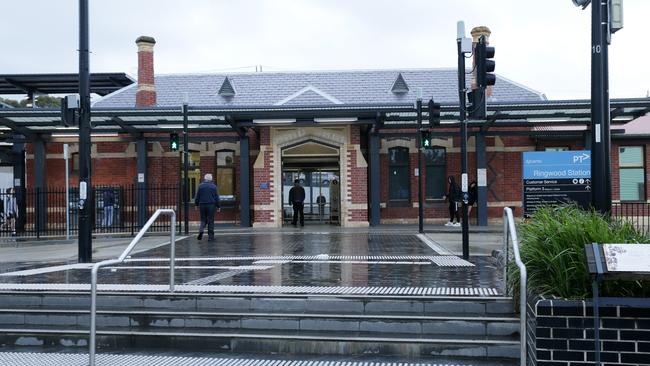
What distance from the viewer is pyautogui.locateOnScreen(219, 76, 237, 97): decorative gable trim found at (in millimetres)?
27047

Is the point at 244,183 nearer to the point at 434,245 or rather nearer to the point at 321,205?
the point at 321,205

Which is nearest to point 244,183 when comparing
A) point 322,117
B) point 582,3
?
point 322,117

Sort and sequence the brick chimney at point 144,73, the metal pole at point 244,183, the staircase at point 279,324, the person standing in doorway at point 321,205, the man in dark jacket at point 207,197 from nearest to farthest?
the staircase at point 279,324 < the man in dark jacket at point 207,197 < the metal pole at point 244,183 < the brick chimney at point 144,73 < the person standing in doorway at point 321,205

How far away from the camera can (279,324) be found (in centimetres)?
693

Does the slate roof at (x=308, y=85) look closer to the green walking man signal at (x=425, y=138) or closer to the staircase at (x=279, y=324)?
the green walking man signal at (x=425, y=138)

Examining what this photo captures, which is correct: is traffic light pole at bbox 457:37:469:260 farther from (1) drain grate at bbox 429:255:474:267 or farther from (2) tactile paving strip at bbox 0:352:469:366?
(2) tactile paving strip at bbox 0:352:469:366

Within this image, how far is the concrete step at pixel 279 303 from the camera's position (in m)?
7.08

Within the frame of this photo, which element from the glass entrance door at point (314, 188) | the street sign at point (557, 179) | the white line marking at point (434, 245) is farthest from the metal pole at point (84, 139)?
the glass entrance door at point (314, 188)

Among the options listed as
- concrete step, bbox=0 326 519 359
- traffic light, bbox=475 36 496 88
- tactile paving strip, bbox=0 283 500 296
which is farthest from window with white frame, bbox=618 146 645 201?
concrete step, bbox=0 326 519 359

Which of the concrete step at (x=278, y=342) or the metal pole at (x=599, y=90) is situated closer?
the concrete step at (x=278, y=342)

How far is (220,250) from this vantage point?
14.2 m

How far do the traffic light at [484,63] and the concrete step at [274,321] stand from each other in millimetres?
4956

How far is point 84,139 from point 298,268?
4869mm

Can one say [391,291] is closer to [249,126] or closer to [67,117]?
[67,117]
